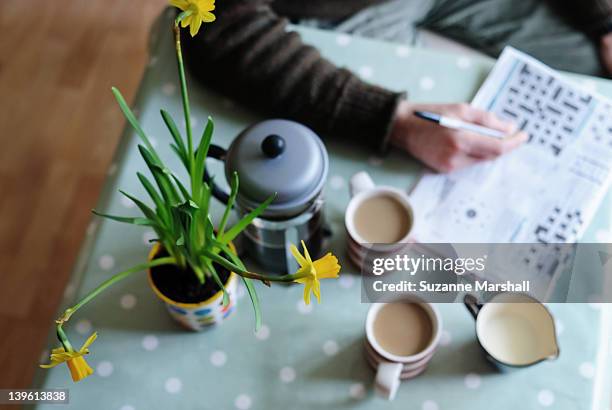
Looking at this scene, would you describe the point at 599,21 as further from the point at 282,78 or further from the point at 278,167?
the point at 278,167

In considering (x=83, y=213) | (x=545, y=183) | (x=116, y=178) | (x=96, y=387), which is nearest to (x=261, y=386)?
(x=96, y=387)

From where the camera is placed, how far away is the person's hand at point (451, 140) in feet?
2.83

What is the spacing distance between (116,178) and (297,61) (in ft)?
0.96

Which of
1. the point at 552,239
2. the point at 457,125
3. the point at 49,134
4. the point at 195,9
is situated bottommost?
the point at 49,134

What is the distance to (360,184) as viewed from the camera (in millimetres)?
791

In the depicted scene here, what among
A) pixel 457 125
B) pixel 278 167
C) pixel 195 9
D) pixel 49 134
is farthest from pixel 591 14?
pixel 49 134

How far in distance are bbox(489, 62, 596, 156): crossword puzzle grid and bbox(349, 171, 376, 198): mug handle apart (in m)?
0.24

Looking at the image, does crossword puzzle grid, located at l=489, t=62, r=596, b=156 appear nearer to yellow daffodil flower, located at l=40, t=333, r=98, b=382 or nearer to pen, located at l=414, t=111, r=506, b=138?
pen, located at l=414, t=111, r=506, b=138

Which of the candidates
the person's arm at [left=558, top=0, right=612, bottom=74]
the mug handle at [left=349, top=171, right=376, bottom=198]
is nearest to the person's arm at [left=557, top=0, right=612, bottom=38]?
the person's arm at [left=558, top=0, right=612, bottom=74]

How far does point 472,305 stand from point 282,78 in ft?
1.29

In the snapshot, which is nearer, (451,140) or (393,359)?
(393,359)

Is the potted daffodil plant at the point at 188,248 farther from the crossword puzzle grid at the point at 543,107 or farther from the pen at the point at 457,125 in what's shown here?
the crossword puzzle grid at the point at 543,107

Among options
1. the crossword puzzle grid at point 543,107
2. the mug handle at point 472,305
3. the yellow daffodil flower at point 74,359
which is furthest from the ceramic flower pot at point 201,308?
the crossword puzzle grid at point 543,107

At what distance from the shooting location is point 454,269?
810 mm
